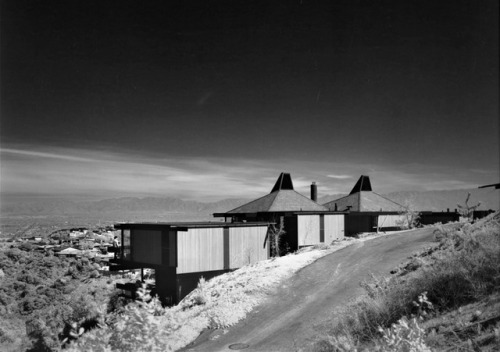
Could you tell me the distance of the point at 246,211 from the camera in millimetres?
39500

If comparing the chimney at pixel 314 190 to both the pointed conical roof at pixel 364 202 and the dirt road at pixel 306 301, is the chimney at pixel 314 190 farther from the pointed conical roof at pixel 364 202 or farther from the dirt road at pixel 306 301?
the dirt road at pixel 306 301

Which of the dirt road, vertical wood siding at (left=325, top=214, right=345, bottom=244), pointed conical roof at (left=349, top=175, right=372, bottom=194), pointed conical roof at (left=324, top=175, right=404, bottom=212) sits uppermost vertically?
pointed conical roof at (left=349, top=175, right=372, bottom=194)

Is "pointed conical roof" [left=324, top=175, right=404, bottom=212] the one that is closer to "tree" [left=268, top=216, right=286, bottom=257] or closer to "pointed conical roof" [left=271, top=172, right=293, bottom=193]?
"pointed conical roof" [left=271, top=172, right=293, bottom=193]

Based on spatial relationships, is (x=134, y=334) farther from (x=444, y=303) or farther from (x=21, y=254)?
(x=21, y=254)

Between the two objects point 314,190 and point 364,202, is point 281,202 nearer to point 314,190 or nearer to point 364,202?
point 314,190

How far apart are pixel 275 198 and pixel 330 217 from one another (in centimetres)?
587

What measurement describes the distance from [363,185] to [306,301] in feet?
122

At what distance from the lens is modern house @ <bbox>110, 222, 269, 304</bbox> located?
27562 mm

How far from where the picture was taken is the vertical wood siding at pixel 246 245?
3030 cm

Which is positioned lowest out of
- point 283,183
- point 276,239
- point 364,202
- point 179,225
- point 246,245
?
point 246,245

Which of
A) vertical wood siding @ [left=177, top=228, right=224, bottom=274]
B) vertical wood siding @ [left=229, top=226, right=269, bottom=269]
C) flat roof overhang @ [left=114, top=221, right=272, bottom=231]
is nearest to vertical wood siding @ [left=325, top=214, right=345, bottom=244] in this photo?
flat roof overhang @ [left=114, top=221, right=272, bottom=231]

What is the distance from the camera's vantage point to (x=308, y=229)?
3544 centimetres

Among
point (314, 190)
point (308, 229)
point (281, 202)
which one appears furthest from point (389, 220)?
point (308, 229)

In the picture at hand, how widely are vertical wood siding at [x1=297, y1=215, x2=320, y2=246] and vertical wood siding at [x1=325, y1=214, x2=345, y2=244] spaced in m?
1.28
